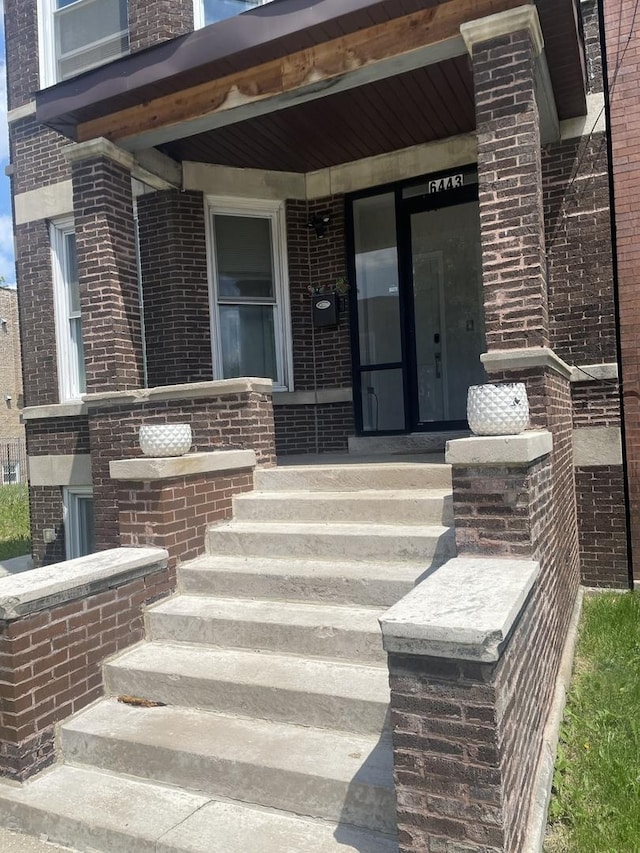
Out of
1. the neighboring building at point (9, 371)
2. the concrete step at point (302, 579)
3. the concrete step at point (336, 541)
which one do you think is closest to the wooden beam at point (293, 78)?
the concrete step at point (336, 541)

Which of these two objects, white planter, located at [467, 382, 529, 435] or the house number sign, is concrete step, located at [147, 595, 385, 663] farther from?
the house number sign

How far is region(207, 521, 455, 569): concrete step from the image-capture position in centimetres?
434

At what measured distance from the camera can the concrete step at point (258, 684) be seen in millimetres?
3484

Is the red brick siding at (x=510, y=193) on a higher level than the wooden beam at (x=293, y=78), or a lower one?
lower

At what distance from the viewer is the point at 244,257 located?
805 cm

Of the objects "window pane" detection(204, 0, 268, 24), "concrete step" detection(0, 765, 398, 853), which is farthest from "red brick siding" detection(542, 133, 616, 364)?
"concrete step" detection(0, 765, 398, 853)

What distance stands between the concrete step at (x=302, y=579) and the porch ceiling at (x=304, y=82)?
3710 mm

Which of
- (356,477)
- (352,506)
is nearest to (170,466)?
(352,506)

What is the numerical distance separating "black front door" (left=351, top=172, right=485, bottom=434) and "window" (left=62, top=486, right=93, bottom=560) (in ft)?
11.5

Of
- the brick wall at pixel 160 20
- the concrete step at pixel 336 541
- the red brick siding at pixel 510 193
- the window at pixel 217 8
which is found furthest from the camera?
the window at pixel 217 8

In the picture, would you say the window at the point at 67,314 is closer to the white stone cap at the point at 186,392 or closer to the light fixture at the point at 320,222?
the white stone cap at the point at 186,392

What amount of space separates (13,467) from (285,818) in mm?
26143

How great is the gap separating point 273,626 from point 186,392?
242 centimetres

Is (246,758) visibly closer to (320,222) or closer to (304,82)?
(304,82)
